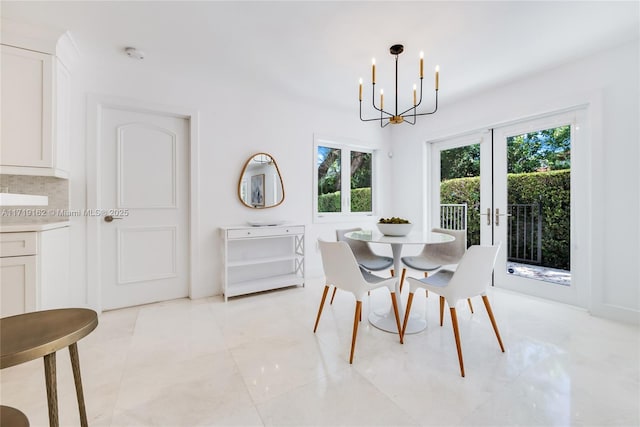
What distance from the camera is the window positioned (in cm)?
409

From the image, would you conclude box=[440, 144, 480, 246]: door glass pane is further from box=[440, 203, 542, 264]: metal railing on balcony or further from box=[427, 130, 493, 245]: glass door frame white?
box=[440, 203, 542, 264]: metal railing on balcony

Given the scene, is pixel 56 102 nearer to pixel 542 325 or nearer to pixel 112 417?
pixel 112 417

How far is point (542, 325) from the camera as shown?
237cm

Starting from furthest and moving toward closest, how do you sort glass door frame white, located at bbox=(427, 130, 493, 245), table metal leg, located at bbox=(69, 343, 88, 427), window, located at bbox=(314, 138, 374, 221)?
window, located at bbox=(314, 138, 374, 221)
glass door frame white, located at bbox=(427, 130, 493, 245)
table metal leg, located at bbox=(69, 343, 88, 427)

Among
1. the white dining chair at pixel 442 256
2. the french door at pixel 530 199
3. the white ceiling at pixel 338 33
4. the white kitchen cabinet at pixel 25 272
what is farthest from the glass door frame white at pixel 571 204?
the white kitchen cabinet at pixel 25 272

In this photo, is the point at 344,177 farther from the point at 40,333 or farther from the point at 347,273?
the point at 40,333

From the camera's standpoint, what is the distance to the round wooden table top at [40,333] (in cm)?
71

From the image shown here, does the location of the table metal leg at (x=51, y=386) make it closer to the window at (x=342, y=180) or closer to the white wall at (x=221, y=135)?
the white wall at (x=221, y=135)

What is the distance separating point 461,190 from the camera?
3871 mm

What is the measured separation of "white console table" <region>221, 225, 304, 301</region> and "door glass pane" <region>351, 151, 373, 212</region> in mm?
1278

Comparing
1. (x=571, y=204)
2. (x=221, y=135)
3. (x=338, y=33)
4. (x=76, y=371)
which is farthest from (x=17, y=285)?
(x=571, y=204)

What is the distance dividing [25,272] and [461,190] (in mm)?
4514

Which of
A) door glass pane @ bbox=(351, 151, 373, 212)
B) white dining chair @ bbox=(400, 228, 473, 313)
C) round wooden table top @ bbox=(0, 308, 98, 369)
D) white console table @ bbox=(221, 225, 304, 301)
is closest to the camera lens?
round wooden table top @ bbox=(0, 308, 98, 369)

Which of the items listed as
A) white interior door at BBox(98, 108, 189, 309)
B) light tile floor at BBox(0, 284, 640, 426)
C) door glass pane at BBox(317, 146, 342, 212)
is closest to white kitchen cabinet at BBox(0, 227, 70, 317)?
light tile floor at BBox(0, 284, 640, 426)
